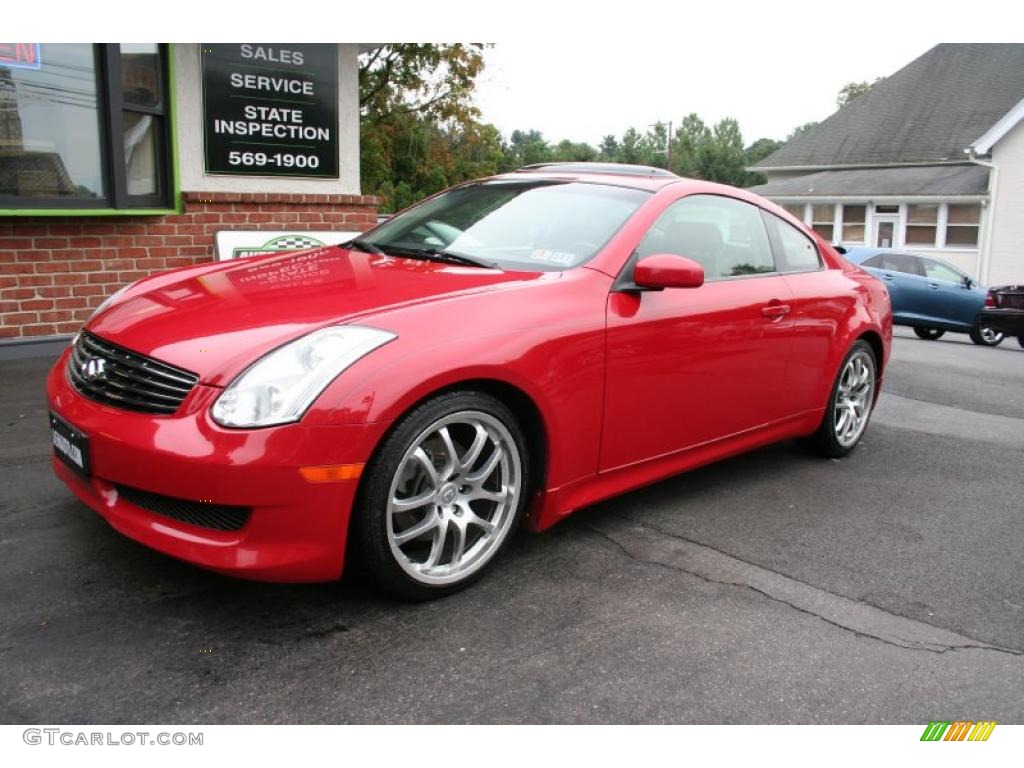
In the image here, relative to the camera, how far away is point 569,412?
3.33m

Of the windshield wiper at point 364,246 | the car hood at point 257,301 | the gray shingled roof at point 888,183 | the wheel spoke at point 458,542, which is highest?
the gray shingled roof at point 888,183

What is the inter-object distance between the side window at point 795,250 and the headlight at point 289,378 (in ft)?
8.76

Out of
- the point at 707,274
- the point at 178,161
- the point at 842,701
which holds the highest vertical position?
the point at 178,161

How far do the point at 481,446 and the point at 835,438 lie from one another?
284 cm

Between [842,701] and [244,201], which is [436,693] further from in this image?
[244,201]

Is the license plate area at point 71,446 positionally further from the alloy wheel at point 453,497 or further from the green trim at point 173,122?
the green trim at point 173,122

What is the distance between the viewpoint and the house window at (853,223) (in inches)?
1203

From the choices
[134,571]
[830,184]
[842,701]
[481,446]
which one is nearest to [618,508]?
[481,446]

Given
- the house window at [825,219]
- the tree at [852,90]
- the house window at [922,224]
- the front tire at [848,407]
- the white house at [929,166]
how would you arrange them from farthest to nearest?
1. the tree at [852,90]
2. the house window at [825,219]
3. the house window at [922,224]
4. the white house at [929,166]
5. the front tire at [848,407]

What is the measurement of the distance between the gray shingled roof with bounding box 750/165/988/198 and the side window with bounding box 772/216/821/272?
2624cm

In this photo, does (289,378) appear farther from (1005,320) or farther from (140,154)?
(1005,320)

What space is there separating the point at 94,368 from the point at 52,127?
4.65 meters

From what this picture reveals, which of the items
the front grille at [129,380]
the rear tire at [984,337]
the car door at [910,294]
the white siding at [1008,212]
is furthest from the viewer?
the white siding at [1008,212]

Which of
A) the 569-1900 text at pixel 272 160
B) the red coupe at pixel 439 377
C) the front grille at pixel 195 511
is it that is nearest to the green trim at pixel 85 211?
the 569-1900 text at pixel 272 160
